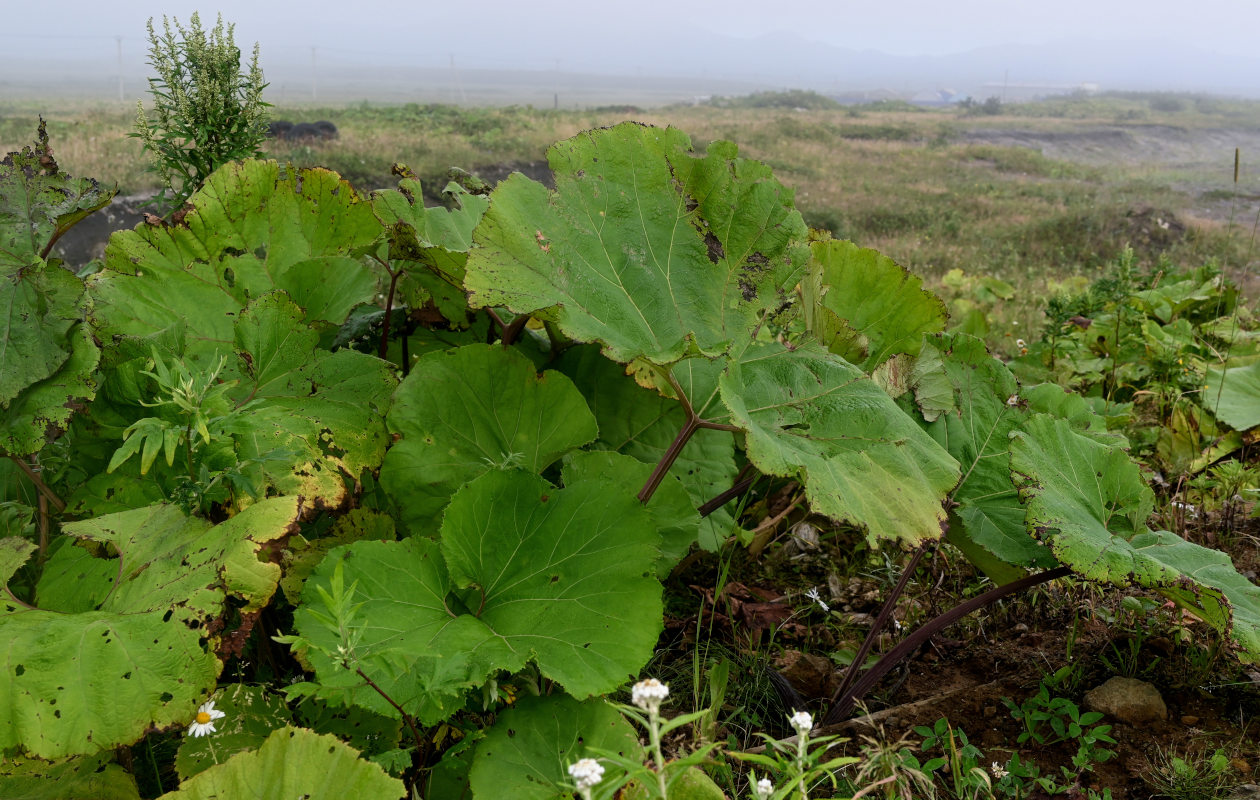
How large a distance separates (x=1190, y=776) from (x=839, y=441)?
0.88 meters

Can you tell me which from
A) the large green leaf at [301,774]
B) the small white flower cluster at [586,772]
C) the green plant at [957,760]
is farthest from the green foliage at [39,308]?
the green plant at [957,760]

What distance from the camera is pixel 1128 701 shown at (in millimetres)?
1661

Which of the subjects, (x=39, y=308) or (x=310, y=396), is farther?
(x=310, y=396)

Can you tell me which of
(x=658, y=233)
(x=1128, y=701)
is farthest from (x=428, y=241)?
(x=1128, y=701)

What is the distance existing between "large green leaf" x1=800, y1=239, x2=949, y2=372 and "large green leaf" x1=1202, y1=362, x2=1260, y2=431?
1776mm

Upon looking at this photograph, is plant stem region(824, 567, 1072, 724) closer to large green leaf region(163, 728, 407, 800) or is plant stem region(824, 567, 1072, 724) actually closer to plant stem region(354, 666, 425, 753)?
plant stem region(354, 666, 425, 753)

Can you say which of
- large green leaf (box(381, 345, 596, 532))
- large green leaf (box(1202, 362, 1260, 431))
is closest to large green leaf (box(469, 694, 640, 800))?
large green leaf (box(381, 345, 596, 532))

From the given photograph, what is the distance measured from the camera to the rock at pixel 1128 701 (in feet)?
5.40

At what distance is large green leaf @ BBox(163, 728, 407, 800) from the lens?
1021 mm

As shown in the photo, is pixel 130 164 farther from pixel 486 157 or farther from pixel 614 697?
pixel 614 697

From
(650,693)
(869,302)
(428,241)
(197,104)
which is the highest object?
(197,104)

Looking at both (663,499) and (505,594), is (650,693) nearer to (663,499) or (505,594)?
(505,594)

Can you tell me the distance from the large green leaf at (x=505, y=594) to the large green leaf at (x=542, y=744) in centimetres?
10

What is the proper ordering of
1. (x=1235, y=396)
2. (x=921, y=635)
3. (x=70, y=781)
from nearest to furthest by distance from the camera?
(x=70, y=781)
(x=921, y=635)
(x=1235, y=396)
